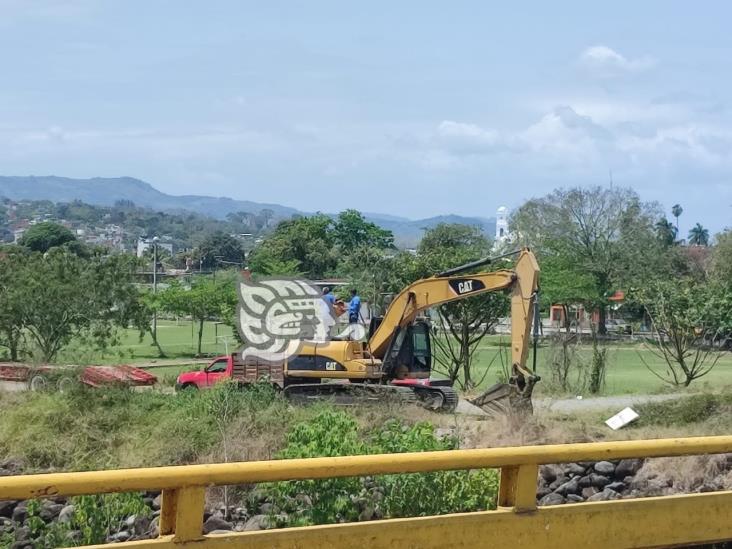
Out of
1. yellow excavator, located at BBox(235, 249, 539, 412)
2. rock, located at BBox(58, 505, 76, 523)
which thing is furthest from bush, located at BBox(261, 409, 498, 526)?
yellow excavator, located at BBox(235, 249, 539, 412)

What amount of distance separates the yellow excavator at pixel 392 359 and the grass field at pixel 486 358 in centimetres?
488

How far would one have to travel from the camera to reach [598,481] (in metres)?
12.1

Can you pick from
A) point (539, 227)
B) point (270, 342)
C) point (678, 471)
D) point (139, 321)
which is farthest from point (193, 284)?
point (678, 471)

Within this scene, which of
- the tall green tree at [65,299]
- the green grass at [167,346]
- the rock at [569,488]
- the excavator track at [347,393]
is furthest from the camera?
the green grass at [167,346]

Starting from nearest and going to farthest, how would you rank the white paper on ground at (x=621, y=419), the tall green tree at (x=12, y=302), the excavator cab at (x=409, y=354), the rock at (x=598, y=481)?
the rock at (x=598, y=481) → the white paper on ground at (x=621, y=419) → the excavator cab at (x=409, y=354) → the tall green tree at (x=12, y=302)

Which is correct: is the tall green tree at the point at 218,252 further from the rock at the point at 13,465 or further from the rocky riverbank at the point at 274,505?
the rocky riverbank at the point at 274,505

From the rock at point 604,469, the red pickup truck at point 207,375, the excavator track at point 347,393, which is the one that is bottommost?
the red pickup truck at point 207,375

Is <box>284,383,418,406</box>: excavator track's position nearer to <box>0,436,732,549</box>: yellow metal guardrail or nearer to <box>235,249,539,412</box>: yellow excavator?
<box>235,249,539,412</box>: yellow excavator

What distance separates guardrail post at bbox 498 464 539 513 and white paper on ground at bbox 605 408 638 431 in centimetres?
1270

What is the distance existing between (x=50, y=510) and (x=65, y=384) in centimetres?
741

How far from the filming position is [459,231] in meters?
84.9

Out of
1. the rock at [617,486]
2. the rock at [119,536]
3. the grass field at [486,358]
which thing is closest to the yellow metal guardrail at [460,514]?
the rock at [119,536]

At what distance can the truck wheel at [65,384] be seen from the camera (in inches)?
643

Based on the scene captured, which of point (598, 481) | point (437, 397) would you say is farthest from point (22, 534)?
point (437, 397)
